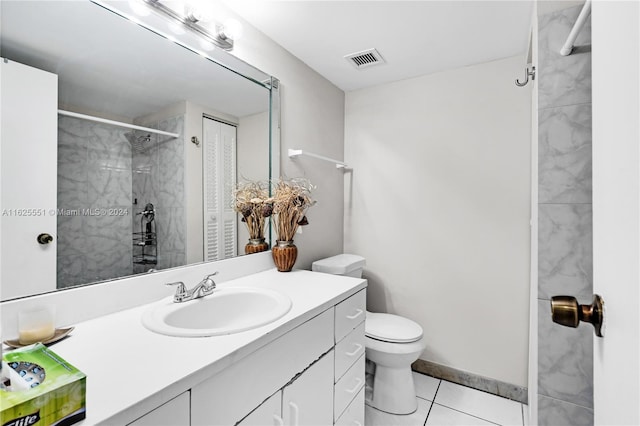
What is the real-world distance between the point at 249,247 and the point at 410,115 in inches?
62.1

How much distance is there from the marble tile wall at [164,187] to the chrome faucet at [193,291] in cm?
13

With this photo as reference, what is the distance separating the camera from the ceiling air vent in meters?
2.01

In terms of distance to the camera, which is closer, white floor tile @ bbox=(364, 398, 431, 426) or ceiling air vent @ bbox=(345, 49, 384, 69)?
white floor tile @ bbox=(364, 398, 431, 426)

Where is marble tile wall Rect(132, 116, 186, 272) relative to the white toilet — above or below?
above

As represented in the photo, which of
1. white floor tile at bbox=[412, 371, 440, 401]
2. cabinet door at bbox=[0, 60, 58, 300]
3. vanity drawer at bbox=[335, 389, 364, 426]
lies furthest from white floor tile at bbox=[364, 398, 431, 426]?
cabinet door at bbox=[0, 60, 58, 300]

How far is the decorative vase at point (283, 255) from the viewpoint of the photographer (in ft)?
5.80

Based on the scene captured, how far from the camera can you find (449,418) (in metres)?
1.83

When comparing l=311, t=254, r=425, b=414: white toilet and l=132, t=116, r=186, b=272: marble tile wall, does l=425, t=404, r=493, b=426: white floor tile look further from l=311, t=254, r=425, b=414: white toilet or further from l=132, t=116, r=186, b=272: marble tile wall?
l=132, t=116, r=186, b=272: marble tile wall

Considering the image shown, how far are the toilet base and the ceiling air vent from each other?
2.02 meters

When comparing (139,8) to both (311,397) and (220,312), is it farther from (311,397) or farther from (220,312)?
(311,397)

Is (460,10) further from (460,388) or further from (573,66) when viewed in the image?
(460,388)

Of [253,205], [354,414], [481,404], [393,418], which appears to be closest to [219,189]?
[253,205]

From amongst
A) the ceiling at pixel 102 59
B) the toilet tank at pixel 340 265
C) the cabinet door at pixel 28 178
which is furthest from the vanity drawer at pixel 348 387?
the ceiling at pixel 102 59

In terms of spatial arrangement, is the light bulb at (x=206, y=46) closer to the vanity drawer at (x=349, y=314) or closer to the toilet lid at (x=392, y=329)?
the vanity drawer at (x=349, y=314)
